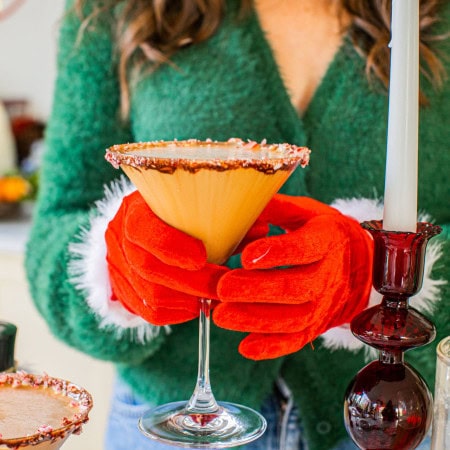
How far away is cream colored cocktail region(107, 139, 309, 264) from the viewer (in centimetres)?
50

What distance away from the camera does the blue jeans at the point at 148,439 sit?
0.81 metres

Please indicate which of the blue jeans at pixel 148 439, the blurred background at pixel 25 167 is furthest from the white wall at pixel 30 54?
the blue jeans at pixel 148 439

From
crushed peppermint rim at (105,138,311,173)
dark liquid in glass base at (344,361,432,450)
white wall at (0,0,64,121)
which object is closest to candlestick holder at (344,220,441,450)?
dark liquid in glass base at (344,361,432,450)

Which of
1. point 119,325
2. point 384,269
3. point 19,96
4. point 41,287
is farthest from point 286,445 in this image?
point 19,96

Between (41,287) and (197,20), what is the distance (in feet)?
1.22

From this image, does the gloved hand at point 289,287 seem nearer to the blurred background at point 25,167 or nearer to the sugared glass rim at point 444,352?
the sugared glass rim at point 444,352

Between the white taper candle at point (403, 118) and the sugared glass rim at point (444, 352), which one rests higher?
the white taper candle at point (403, 118)

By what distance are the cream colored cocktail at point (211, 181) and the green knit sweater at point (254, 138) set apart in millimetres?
250

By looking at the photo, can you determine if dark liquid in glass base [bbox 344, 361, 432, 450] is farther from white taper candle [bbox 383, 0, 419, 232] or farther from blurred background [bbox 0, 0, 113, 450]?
blurred background [bbox 0, 0, 113, 450]

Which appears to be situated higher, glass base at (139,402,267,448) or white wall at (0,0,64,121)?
white wall at (0,0,64,121)

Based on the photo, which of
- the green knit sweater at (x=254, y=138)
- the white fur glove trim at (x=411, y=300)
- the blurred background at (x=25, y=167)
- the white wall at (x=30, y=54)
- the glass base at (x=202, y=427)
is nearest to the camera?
the glass base at (x=202, y=427)

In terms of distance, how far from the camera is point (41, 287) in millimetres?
835

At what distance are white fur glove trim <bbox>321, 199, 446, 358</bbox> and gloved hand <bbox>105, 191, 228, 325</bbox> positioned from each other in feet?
0.67

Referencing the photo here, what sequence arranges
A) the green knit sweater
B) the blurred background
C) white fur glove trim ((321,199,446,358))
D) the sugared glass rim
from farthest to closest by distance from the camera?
the blurred background, the green knit sweater, white fur glove trim ((321,199,446,358)), the sugared glass rim
